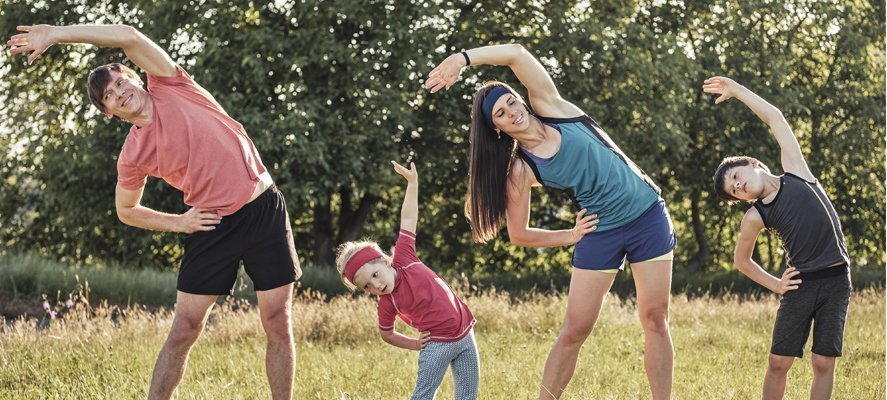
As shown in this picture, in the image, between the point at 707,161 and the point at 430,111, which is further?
the point at 707,161

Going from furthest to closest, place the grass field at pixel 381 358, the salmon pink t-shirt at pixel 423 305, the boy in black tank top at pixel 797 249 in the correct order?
the grass field at pixel 381 358, the boy in black tank top at pixel 797 249, the salmon pink t-shirt at pixel 423 305

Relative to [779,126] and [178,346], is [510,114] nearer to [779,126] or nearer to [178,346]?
[779,126]

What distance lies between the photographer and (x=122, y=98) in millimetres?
4324

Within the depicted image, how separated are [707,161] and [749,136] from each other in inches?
37.6

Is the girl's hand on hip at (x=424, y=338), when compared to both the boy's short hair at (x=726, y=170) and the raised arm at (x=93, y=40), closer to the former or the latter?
the boy's short hair at (x=726, y=170)

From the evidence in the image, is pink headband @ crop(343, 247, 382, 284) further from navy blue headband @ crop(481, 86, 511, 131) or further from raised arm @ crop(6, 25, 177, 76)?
raised arm @ crop(6, 25, 177, 76)

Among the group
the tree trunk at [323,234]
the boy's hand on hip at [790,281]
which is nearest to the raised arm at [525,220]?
the boy's hand on hip at [790,281]

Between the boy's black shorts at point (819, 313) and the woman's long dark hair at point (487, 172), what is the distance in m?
1.56

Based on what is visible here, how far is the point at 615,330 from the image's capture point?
8.45 meters

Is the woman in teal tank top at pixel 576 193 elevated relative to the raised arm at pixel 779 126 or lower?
lower

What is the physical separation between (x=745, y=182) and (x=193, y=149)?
2731 mm

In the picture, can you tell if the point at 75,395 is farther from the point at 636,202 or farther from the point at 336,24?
the point at 336,24

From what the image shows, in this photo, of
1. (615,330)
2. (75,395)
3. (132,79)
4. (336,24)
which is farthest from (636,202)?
(336,24)

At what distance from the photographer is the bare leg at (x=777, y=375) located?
15.3 ft
